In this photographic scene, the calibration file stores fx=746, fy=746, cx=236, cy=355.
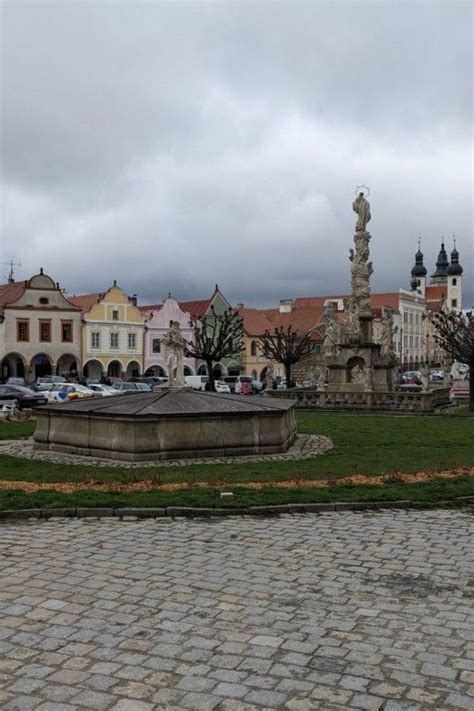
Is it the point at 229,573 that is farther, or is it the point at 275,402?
the point at 275,402

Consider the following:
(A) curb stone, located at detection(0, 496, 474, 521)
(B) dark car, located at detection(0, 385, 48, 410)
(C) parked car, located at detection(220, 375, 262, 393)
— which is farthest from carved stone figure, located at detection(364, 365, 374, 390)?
(A) curb stone, located at detection(0, 496, 474, 521)

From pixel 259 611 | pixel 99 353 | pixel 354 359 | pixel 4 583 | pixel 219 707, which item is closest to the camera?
pixel 219 707

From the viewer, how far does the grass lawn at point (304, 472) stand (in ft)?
35.7

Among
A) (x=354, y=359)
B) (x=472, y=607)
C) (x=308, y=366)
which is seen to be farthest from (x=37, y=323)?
(x=472, y=607)

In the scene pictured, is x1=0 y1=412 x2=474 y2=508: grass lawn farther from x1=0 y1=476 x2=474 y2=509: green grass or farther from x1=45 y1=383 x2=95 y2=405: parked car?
x1=45 y1=383 x2=95 y2=405: parked car

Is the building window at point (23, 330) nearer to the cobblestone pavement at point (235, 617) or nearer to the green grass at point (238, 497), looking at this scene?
the green grass at point (238, 497)

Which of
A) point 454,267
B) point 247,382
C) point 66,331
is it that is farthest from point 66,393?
point 454,267

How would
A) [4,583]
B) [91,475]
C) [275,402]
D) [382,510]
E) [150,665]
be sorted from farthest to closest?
[275,402] < [91,475] < [382,510] < [4,583] < [150,665]

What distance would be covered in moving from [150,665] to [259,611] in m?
1.39

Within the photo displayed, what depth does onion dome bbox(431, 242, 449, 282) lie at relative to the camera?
497 feet

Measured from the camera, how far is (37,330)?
197 feet

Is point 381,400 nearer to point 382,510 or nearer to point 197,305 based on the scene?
point 382,510

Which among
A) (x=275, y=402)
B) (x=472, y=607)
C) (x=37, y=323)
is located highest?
(x=37, y=323)

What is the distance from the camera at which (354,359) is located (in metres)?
35.2
